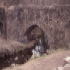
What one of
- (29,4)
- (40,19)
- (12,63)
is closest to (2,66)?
(12,63)

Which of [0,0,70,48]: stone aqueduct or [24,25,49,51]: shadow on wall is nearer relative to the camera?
[0,0,70,48]: stone aqueduct

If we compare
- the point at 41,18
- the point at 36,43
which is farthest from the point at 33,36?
the point at 41,18

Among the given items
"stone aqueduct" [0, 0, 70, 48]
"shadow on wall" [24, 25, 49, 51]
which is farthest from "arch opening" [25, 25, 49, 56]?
"stone aqueduct" [0, 0, 70, 48]

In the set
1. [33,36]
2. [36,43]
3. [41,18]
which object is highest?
[41,18]

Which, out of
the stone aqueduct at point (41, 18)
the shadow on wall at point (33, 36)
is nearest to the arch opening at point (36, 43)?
the shadow on wall at point (33, 36)

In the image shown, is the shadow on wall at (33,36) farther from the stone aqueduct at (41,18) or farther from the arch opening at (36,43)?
the stone aqueduct at (41,18)

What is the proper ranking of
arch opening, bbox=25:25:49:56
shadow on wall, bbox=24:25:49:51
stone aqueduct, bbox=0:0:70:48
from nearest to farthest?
1. stone aqueduct, bbox=0:0:70:48
2. arch opening, bbox=25:25:49:56
3. shadow on wall, bbox=24:25:49:51

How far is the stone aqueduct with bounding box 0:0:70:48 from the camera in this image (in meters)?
7.33

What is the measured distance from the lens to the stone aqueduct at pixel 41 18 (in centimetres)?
733

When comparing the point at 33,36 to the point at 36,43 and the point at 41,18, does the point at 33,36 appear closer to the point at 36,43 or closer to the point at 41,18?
the point at 36,43

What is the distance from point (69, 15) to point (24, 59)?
4555 mm

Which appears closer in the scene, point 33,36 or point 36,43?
point 36,43

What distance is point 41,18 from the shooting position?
24.8 ft

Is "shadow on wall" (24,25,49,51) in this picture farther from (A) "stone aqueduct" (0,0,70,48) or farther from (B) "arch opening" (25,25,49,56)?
(A) "stone aqueduct" (0,0,70,48)
